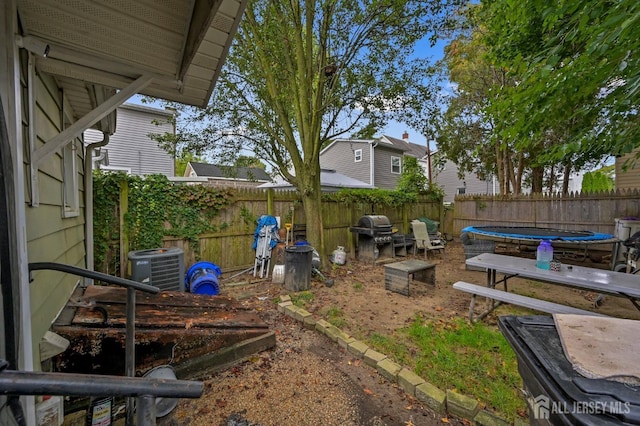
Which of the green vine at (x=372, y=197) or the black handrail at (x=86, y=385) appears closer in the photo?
the black handrail at (x=86, y=385)

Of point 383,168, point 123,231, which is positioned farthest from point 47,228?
point 383,168

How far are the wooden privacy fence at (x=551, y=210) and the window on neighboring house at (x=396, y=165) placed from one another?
666cm

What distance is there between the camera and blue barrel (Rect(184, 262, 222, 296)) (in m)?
4.22

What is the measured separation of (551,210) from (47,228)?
35.8ft

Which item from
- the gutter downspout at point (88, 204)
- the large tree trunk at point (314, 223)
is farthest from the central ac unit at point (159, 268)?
the large tree trunk at point (314, 223)

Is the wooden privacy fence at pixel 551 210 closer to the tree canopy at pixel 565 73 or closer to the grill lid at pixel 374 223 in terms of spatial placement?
the tree canopy at pixel 565 73

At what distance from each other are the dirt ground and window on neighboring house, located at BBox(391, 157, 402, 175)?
40.4 ft

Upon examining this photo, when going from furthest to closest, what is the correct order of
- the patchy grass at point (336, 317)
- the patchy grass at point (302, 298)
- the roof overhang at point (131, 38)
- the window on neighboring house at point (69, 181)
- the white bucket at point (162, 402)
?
the patchy grass at point (302, 298) → the patchy grass at point (336, 317) → the window on neighboring house at point (69, 181) → the white bucket at point (162, 402) → the roof overhang at point (131, 38)

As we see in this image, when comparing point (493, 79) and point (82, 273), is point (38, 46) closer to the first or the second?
point (82, 273)

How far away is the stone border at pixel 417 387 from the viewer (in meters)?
1.95

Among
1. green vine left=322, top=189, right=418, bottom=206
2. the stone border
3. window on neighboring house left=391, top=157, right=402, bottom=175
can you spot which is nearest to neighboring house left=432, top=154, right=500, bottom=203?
window on neighboring house left=391, top=157, right=402, bottom=175

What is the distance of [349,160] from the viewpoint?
16.6m

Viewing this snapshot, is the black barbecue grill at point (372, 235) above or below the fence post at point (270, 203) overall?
below

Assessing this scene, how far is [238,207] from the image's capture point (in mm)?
5656
